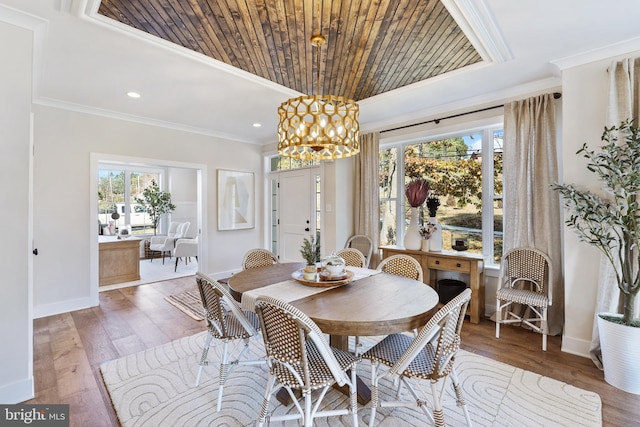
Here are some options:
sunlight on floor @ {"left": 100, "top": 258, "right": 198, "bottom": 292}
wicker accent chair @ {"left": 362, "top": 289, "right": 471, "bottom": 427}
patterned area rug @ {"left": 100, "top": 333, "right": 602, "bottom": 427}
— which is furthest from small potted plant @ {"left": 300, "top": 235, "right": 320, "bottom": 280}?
sunlight on floor @ {"left": 100, "top": 258, "right": 198, "bottom": 292}

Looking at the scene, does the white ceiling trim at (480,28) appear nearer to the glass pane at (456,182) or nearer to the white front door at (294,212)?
the glass pane at (456,182)

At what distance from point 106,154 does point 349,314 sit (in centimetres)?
425

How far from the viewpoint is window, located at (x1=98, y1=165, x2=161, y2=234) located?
22.9 ft

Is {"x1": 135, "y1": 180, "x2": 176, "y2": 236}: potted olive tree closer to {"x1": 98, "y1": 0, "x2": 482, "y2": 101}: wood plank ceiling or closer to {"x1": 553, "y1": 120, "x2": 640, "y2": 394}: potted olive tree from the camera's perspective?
{"x1": 98, "y1": 0, "x2": 482, "y2": 101}: wood plank ceiling

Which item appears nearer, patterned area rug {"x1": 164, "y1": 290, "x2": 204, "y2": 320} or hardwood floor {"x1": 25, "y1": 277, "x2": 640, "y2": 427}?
hardwood floor {"x1": 25, "y1": 277, "x2": 640, "y2": 427}

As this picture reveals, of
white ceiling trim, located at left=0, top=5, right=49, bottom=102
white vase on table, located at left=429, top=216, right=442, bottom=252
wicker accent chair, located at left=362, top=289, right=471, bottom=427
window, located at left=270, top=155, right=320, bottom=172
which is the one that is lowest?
wicker accent chair, located at left=362, top=289, right=471, bottom=427

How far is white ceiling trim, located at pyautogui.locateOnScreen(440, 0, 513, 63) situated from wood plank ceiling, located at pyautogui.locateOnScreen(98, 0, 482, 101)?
0.32 ft

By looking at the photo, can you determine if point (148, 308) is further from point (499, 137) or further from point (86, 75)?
point (499, 137)

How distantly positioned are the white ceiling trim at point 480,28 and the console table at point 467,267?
207 centimetres

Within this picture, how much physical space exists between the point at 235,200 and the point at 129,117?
2.13 meters

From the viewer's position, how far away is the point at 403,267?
2.71 meters

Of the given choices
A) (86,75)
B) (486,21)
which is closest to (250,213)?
(86,75)

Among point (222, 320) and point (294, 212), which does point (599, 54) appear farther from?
point (294, 212)

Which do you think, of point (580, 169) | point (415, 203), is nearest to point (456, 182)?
point (415, 203)
